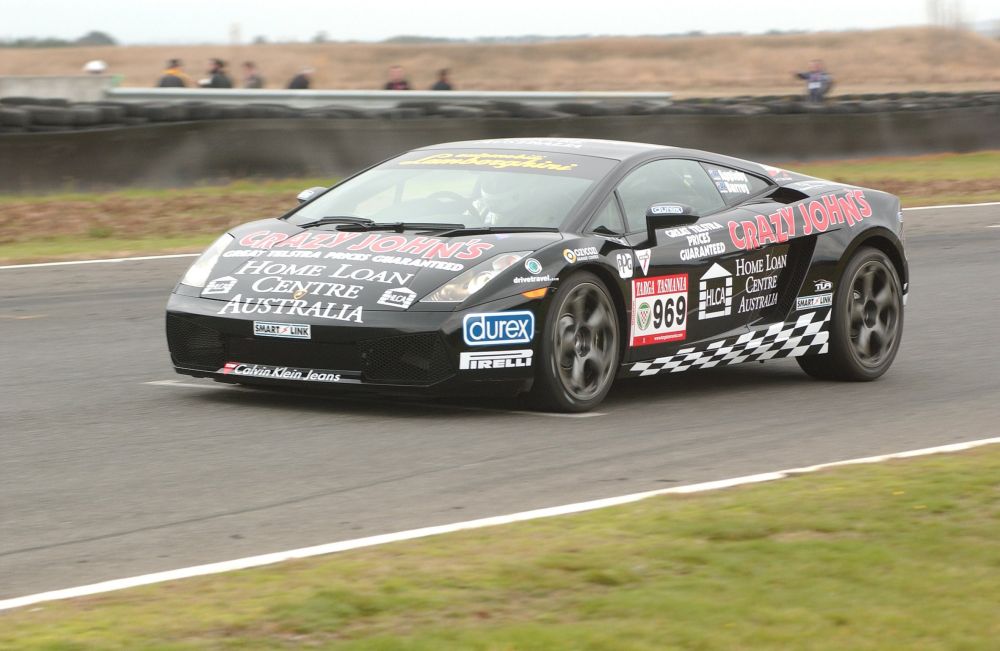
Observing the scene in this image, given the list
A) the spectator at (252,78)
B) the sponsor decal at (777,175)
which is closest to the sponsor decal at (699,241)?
the sponsor decal at (777,175)

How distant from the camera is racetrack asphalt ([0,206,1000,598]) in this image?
5.42 meters

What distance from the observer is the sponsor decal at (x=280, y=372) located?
7.38 metres

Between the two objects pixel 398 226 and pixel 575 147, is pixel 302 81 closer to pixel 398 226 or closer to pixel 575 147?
pixel 575 147

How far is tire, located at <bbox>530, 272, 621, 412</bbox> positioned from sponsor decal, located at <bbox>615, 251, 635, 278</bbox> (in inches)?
5.1

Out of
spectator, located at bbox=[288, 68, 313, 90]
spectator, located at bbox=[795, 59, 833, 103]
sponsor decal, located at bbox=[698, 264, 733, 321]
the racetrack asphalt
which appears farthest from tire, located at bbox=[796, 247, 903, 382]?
spectator, located at bbox=[795, 59, 833, 103]

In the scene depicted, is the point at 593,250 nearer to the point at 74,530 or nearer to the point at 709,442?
the point at 709,442

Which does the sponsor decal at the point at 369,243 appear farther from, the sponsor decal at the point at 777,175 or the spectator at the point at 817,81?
the spectator at the point at 817,81

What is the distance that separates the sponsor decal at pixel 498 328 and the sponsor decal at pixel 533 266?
7.5 inches

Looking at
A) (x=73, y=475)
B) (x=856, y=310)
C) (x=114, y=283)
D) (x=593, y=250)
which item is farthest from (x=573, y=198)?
(x=114, y=283)

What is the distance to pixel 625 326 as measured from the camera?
7922mm

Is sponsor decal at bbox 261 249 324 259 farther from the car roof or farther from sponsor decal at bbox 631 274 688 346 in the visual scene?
sponsor decal at bbox 631 274 688 346

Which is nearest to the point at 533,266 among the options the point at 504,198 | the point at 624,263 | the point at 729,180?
the point at 624,263

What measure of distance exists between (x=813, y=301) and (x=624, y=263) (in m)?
1.58

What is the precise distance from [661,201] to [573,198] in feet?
2.06
